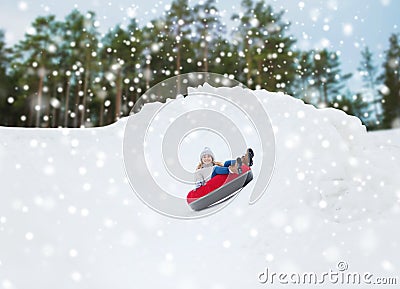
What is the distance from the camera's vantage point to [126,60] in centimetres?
1309

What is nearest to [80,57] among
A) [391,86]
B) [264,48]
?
[264,48]

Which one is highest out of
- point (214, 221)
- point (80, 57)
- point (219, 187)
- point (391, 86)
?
point (391, 86)

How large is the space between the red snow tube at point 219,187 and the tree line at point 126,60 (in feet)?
31.6

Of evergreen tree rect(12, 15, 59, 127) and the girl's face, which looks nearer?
the girl's face

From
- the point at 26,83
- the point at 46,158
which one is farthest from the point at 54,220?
the point at 26,83

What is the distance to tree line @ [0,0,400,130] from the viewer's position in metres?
12.9

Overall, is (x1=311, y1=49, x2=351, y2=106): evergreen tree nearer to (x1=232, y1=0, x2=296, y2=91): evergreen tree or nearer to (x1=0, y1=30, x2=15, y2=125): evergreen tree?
(x1=232, y1=0, x2=296, y2=91): evergreen tree

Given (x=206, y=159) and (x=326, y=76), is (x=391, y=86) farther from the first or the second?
(x=206, y=159)

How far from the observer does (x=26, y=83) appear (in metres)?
13.2

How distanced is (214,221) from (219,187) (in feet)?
5.49

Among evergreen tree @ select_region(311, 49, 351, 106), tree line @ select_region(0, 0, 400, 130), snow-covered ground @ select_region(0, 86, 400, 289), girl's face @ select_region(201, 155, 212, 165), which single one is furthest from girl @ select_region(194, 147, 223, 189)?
evergreen tree @ select_region(311, 49, 351, 106)

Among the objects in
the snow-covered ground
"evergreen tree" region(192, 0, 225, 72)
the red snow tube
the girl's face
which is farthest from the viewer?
"evergreen tree" region(192, 0, 225, 72)

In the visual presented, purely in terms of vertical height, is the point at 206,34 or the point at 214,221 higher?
the point at 206,34

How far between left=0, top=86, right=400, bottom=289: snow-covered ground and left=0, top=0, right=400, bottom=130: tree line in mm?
7334
